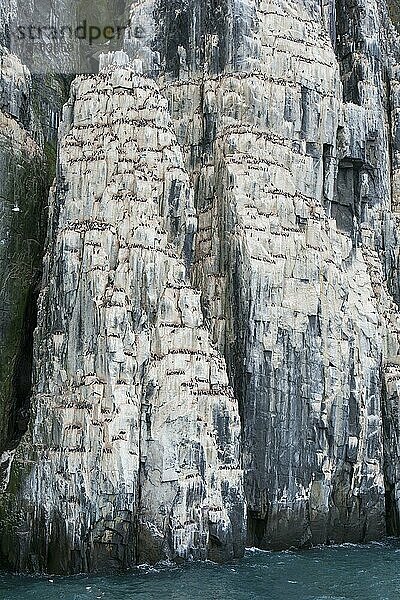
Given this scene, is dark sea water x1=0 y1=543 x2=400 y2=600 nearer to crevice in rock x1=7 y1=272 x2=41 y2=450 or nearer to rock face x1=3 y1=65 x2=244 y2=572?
rock face x1=3 y1=65 x2=244 y2=572

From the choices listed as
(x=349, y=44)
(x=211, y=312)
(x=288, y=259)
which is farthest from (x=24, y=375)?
(x=349, y=44)

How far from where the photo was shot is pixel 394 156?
7775cm

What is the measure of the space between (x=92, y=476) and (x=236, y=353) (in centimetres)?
1274

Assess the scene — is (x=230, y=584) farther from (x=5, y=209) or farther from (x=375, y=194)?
(x=375, y=194)

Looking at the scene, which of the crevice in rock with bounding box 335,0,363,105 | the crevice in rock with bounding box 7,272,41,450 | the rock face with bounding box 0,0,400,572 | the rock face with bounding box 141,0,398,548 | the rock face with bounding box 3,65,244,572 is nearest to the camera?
the rock face with bounding box 3,65,244,572

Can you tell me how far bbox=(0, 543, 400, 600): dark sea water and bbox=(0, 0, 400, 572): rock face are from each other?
1742 millimetres

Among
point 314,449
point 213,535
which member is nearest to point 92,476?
point 213,535

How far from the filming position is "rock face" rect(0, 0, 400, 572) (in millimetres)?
49188

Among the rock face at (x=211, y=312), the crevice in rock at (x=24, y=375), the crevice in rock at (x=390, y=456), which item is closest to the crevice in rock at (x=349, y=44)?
the rock face at (x=211, y=312)

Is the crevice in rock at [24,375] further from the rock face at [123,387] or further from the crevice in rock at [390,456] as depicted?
the crevice in rock at [390,456]

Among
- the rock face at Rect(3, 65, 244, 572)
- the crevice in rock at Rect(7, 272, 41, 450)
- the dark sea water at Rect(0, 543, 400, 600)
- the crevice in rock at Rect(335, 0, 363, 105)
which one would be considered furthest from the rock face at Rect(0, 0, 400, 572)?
the crevice in rock at Rect(7, 272, 41, 450)

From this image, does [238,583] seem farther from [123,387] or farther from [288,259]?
[288,259]

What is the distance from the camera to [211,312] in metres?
Result: 57.9

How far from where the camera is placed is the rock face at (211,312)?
161 feet
